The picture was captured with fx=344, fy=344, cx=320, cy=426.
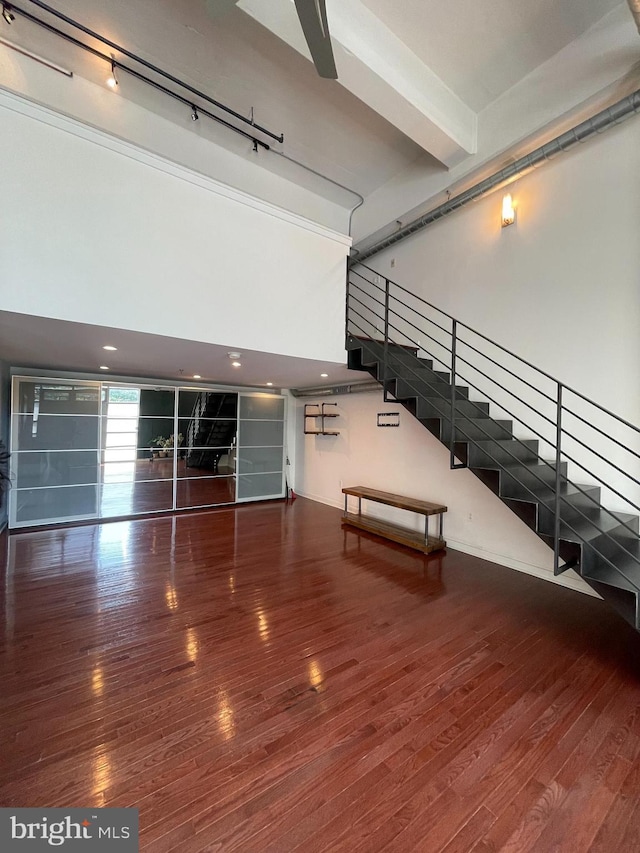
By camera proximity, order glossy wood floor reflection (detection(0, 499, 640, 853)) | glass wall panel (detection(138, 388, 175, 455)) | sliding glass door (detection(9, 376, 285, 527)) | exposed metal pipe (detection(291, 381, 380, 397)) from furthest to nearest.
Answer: glass wall panel (detection(138, 388, 175, 455)), exposed metal pipe (detection(291, 381, 380, 397)), sliding glass door (detection(9, 376, 285, 527)), glossy wood floor reflection (detection(0, 499, 640, 853))

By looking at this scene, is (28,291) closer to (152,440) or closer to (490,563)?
(152,440)

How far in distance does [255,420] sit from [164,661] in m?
5.67

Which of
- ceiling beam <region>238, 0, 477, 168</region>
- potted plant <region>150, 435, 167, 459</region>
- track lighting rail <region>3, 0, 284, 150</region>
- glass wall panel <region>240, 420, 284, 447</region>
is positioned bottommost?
potted plant <region>150, 435, 167, 459</region>

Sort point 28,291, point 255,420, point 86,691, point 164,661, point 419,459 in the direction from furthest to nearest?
1. point 255,420
2. point 419,459
3. point 28,291
4. point 164,661
5. point 86,691

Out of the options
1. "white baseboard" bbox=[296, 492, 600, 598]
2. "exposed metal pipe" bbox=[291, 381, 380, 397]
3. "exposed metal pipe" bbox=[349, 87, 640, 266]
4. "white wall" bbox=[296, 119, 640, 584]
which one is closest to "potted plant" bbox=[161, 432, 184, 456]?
"exposed metal pipe" bbox=[291, 381, 380, 397]

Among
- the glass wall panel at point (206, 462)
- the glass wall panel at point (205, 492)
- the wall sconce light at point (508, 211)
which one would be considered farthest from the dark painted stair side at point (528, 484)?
the glass wall panel at point (205, 492)

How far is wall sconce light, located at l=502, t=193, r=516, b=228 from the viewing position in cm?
407

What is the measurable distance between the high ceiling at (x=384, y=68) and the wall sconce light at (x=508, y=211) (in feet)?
1.55

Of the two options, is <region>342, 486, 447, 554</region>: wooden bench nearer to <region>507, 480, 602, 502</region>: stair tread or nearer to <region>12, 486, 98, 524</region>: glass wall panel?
<region>507, 480, 602, 502</region>: stair tread

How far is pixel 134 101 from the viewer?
465cm

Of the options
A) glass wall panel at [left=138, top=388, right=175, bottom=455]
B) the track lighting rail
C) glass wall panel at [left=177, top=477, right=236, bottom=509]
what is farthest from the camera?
glass wall panel at [left=177, top=477, right=236, bottom=509]

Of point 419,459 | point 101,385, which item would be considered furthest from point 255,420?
point 419,459

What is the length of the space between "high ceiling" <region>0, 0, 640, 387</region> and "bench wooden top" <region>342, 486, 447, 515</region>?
2231mm

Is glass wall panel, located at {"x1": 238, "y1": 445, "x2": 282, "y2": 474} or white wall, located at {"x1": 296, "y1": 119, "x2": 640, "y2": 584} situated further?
glass wall panel, located at {"x1": 238, "y1": 445, "x2": 282, "y2": 474}
